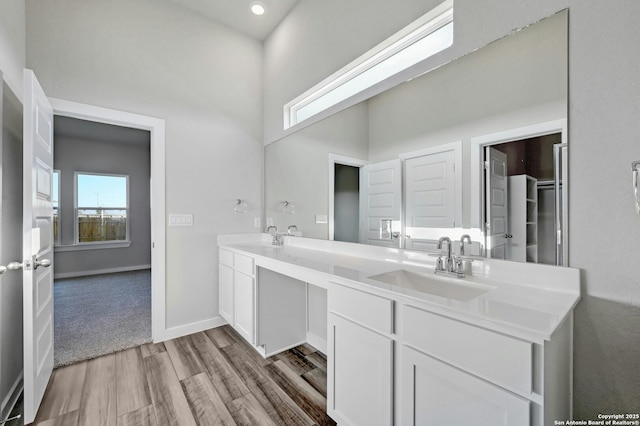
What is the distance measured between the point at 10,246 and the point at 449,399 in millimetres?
2486

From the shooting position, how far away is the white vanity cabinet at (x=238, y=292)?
2232 mm

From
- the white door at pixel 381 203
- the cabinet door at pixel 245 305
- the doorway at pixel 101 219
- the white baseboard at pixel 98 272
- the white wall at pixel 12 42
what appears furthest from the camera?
the white baseboard at pixel 98 272

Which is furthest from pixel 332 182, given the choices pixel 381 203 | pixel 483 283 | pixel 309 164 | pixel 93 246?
pixel 93 246

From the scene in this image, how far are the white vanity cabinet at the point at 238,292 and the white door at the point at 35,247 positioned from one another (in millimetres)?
1207

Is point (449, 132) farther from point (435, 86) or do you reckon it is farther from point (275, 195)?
point (275, 195)

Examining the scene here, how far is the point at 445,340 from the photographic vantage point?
96 cm

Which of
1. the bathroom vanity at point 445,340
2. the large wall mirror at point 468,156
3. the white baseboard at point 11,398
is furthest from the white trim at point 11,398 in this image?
the large wall mirror at point 468,156

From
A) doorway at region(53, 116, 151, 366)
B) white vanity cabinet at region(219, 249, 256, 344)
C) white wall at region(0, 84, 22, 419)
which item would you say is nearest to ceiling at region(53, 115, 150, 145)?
doorway at region(53, 116, 151, 366)

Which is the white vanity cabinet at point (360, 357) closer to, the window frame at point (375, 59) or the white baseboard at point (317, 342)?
the white baseboard at point (317, 342)

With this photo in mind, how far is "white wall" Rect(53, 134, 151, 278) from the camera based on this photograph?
5.05 metres

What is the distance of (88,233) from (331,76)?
226 inches

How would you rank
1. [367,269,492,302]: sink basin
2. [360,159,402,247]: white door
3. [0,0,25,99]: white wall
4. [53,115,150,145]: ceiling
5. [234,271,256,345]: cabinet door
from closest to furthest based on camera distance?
[367,269,492,302]: sink basin → [0,0,25,99]: white wall → [360,159,402,247]: white door → [234,271,256,345]: cabinet door → [53,115,150,145]: ceiling

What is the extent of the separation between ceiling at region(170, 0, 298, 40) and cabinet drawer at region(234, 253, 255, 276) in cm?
237

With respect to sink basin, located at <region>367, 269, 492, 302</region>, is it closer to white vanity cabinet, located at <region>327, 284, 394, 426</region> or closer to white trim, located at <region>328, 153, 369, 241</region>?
white vanity cabinet, located at <region>327, 284, 394, 426</region>
